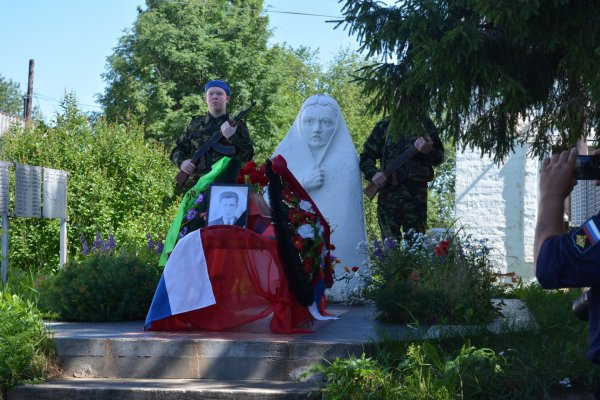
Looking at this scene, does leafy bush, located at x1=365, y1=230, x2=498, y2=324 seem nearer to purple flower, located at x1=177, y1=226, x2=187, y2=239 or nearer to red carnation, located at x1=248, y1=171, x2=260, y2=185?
red carnation, located at x1=248, y1=171, x2=260, y2=185

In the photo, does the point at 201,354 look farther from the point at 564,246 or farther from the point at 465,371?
the point at 564,246

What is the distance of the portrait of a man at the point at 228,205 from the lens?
6840 mm

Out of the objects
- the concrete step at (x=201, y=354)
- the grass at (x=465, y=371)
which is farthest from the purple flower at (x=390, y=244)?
the grass at (x=465, y=371)

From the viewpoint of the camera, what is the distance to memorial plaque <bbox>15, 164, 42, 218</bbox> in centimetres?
957

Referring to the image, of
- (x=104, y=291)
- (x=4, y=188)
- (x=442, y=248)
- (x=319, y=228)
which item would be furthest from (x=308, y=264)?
(x=4, y=188)

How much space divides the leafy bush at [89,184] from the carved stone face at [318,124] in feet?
18.6

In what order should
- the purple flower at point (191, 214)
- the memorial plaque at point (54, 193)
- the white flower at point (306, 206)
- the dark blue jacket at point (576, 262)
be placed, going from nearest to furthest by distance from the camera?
1. the dark blue jacket at point (576, 262)
2. the white flower at point (306, 206)
3. the purple flower at point (191, 214)
4. the memorial plaque at point (54, 193)

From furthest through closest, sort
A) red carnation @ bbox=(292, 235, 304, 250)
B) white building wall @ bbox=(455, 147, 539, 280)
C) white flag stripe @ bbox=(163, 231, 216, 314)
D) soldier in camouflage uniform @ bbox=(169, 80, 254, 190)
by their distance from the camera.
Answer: white building wall @ bbox=(455, 147, 539, 280)
soldier in camouflage uniform @ bbox=(169, 80, 254, 190)
red carnation @ bbox=(292, 235, 304, 250)
white flag stripe @ bbox=(163, 231, 216, 314)

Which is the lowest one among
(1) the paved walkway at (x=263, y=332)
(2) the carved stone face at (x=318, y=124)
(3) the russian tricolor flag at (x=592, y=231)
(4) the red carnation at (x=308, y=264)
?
(1) the paved walkway at (x=263, y=332)

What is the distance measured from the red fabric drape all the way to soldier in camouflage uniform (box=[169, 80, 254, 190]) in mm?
2089

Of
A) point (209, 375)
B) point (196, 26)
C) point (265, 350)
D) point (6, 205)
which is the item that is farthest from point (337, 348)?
point (196, 26)

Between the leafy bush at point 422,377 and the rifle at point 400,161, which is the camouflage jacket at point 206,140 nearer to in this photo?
the rifle at point 400,161

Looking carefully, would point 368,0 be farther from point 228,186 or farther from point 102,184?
point 102,184

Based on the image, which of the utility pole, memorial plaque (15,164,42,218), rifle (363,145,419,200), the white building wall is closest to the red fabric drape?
rifle (363,145,419,200)
